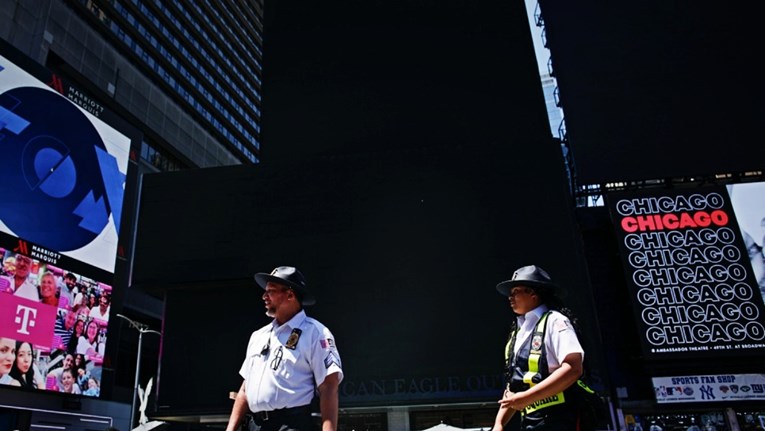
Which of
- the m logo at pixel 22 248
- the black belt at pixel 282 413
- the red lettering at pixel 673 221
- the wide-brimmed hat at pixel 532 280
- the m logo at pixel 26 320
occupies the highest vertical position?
the m logo at pixel 22 248

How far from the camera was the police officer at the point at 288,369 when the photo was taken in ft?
11.7

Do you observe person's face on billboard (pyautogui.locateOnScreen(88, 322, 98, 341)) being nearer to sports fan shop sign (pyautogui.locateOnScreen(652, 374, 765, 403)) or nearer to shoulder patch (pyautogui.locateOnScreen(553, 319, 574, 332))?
sports fan shop sign (pyautogui.locateOnScreen(652, 374, 765, 403))

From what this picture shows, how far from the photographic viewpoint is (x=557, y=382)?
3.17 metres

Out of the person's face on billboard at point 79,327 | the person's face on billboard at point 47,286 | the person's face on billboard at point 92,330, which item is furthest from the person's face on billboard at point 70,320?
the person's face on billboard at point 47,286

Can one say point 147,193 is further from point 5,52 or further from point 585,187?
point 585,187

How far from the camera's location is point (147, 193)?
18516 mm

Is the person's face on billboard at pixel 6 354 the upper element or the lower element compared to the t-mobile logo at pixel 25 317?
lower

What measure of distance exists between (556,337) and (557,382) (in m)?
0.27

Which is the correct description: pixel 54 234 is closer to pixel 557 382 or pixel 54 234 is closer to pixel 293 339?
pixel 293 339

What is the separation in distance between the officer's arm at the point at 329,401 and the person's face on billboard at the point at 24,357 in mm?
20662

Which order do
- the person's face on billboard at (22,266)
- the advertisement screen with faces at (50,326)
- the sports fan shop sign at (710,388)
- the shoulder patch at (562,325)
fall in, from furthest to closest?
the person's face on billboard at (22,266), the advertisement screen with faces at (50,326), the sports fan shop sign at (710,388), the shoulder patch at (562,325)

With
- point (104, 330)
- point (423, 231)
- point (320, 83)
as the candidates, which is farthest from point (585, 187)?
point (104, 330)

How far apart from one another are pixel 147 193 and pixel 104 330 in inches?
376

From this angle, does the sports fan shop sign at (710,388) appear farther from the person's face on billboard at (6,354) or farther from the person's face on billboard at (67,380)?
the person's face on billboard at (67,380)
